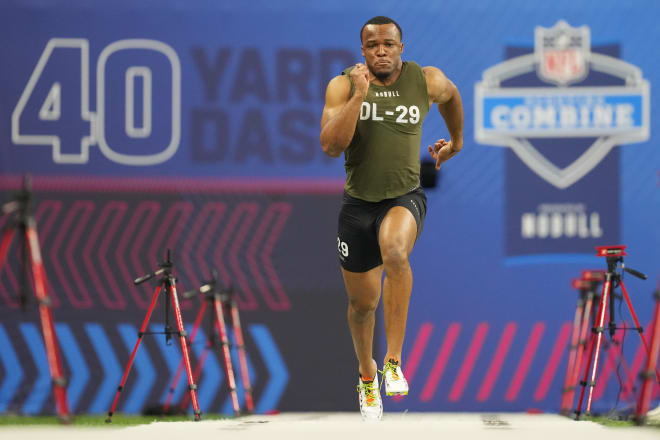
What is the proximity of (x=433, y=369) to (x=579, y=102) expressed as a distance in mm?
2414

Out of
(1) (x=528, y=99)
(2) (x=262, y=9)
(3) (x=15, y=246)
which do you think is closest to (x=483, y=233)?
(1) (x=528, y=99)

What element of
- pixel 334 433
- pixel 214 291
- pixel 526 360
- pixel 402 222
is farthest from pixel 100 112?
pixel 334 433

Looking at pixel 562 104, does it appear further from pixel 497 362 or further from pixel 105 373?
pixel 105 373

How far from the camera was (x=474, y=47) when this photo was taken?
7.22m

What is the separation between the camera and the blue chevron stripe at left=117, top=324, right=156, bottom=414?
23.4 feet

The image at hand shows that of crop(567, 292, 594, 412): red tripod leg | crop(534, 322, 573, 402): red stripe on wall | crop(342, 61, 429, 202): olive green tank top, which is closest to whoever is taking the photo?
crop(342, 61, 429, 202): olive green tank top

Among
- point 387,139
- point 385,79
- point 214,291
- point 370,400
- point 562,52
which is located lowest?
point 370,400

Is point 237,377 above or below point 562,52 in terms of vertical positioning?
below

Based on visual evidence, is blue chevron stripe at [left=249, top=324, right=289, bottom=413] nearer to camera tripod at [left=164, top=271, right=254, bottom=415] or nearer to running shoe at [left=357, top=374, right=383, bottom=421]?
camera tripod at [left=164, top=271, right=254, bottom=415]

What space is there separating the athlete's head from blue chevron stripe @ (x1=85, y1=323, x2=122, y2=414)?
3.97 m

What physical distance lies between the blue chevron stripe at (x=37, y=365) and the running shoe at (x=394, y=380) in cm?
418

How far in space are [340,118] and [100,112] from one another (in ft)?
13.0

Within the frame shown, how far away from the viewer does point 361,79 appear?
152 inches

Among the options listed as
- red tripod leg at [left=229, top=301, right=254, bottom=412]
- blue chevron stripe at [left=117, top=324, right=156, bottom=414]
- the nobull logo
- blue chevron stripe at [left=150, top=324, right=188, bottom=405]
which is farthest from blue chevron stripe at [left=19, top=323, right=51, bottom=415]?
the nobull logo
